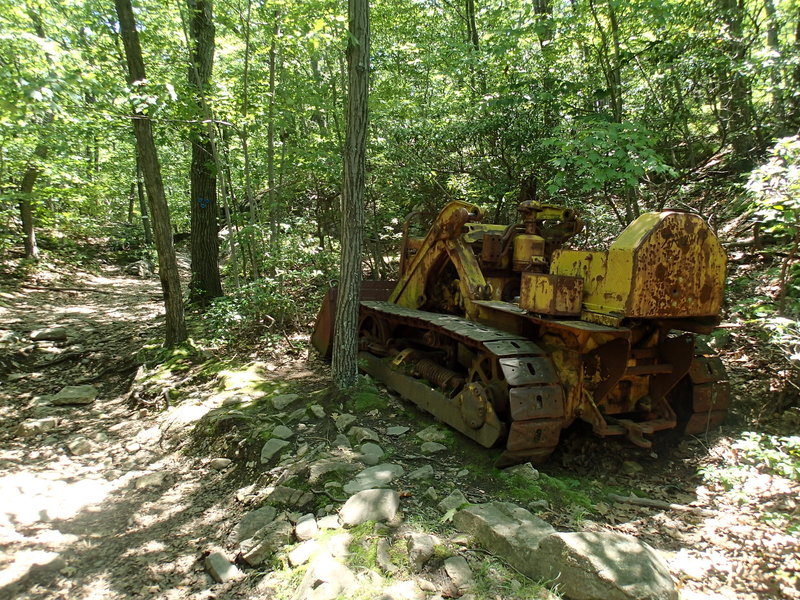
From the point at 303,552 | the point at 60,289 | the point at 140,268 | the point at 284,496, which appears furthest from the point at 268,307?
A: the point at 140,268

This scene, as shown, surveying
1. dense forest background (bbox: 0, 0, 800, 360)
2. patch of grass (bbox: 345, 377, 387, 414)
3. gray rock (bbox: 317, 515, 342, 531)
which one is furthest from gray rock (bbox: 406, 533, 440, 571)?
dense forest background (bbox: 0, 0, 800, 360)

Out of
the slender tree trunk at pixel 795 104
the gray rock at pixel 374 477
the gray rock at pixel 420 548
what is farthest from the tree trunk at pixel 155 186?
the slender tree trunk at pixel 795 104

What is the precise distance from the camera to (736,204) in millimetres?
7250

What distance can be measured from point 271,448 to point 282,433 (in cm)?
28

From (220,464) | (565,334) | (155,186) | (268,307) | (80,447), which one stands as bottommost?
(80,447)

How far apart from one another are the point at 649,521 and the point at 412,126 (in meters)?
7.32

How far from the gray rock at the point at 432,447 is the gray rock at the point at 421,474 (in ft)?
1.27

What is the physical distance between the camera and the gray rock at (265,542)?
10.5ft

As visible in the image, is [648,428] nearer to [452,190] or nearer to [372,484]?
[372,484]

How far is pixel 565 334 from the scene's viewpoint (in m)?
4.31

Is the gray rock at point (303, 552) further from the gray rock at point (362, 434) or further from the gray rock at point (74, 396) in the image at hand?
the gray rock at point (74, 396)

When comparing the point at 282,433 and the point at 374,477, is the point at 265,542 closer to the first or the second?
the point at 374,477

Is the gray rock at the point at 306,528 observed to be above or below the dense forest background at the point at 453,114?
below

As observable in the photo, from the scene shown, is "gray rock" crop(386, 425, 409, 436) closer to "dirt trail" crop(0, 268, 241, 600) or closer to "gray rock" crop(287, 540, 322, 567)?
"dirt trail" crop(0, 268, 241, 600)
